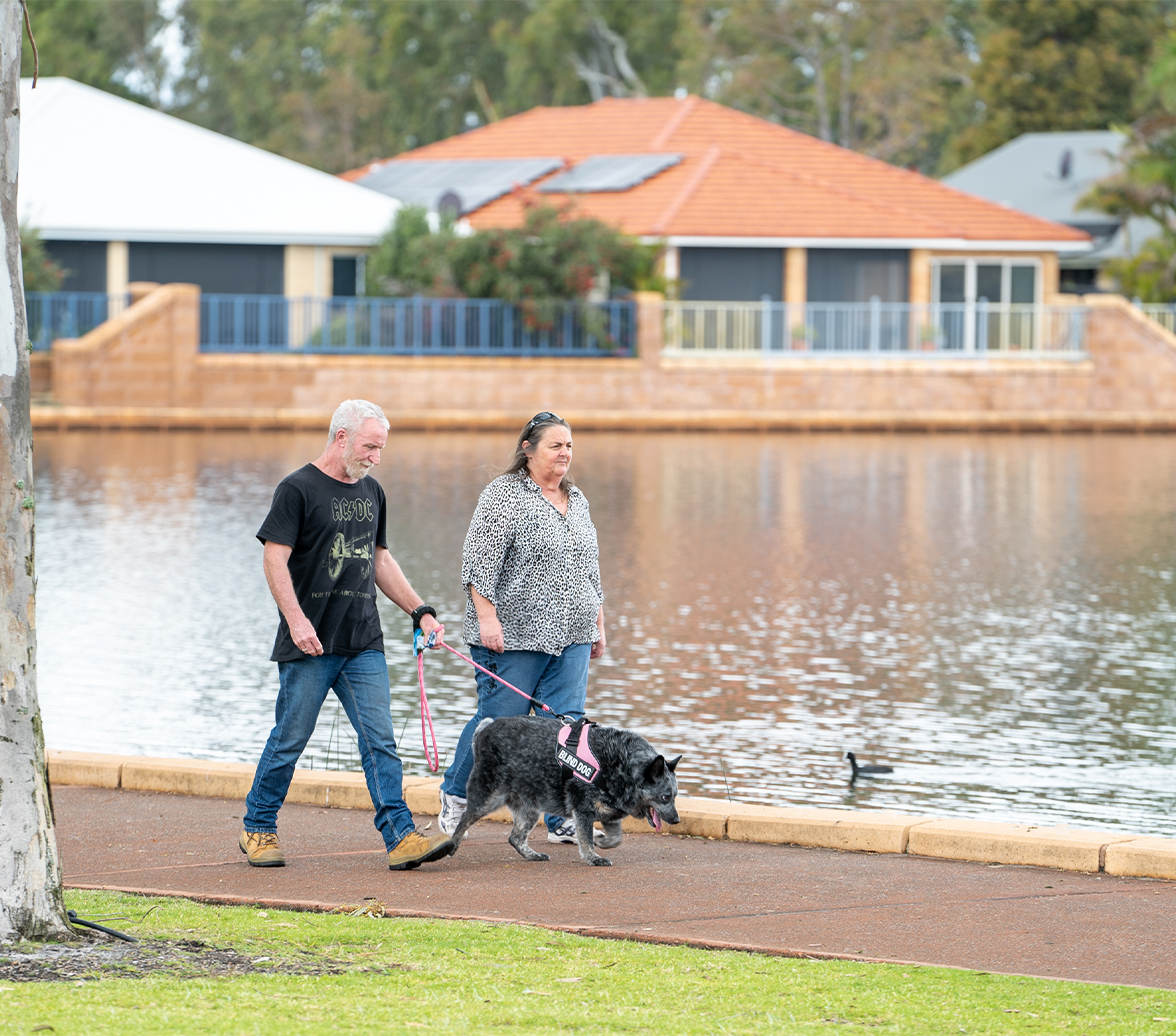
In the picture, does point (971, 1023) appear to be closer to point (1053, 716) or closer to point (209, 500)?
point (1053, 716)

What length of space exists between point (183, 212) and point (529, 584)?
34.3 metres

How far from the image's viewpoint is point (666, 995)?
17.6 ft

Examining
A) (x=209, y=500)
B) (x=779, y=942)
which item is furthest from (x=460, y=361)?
(x=779, y=942)

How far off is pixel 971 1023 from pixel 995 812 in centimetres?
381

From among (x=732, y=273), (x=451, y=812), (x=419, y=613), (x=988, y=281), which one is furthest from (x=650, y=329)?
(x=419, y=613)

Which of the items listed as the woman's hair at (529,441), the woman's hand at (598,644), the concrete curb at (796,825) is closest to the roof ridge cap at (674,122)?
the concrete curb at (796,825)

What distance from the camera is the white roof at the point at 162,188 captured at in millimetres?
39625

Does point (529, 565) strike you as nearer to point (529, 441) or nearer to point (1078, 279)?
point (529, 441)

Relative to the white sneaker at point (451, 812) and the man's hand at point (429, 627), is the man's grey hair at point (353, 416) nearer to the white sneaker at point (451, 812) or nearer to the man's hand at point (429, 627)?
the man's hand at point (429, 627)

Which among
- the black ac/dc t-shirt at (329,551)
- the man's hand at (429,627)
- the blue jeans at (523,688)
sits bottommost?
the blue jeans at (523,688)

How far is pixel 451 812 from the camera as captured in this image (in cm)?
760

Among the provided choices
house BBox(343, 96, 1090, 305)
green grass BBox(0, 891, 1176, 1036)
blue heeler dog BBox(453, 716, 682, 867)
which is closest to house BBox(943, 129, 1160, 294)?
house BBox(343, 96, 1090, 305)

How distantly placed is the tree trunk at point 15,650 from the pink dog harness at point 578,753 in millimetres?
1999

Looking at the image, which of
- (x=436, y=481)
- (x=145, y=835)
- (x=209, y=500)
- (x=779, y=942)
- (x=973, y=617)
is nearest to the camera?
(x=779, y=942)
